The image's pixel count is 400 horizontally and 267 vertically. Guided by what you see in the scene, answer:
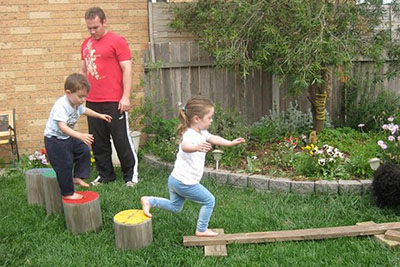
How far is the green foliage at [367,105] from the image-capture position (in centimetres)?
654

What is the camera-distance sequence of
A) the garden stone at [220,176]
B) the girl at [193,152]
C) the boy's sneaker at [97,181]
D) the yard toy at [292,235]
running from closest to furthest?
the girl at [193,152], the yard toy at [292,235], the garden stone at [220,176], the boy's sneaker at [97,181]

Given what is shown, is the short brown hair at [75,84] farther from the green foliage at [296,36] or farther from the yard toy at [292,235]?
the green foliage at [296,36]

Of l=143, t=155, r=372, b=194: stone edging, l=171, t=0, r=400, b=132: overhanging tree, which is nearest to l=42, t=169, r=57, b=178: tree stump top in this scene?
l=143, t=155, r=372, b=194: stone edging

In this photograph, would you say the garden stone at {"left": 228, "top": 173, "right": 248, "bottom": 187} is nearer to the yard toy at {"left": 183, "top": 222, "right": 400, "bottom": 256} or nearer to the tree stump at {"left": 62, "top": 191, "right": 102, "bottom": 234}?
the yard toy at {"left": 183, "top": 222, "right": 400, "bottom": 256}

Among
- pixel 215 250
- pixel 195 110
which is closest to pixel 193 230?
pixel 215 250

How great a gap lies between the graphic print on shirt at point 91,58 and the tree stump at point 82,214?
1707mm

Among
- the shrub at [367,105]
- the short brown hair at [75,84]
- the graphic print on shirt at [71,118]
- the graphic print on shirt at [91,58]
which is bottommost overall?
the shrub at [367,105]

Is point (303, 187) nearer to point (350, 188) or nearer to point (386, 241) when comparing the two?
point (350, 188)

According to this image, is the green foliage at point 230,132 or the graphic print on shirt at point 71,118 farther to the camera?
the green foliage at point 230,132

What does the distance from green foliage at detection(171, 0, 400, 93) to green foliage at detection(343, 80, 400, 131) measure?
622 mm

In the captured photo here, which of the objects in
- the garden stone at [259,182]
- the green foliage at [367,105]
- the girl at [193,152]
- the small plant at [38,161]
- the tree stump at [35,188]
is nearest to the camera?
the girl at [193,152]

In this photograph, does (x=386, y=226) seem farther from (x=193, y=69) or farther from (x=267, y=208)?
(x=193, y=69)

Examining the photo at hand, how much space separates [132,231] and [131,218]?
116 millimetres

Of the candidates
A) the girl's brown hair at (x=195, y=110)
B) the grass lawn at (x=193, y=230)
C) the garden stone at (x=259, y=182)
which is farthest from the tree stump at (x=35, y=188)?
the garden stone at (x=259, y=182)
